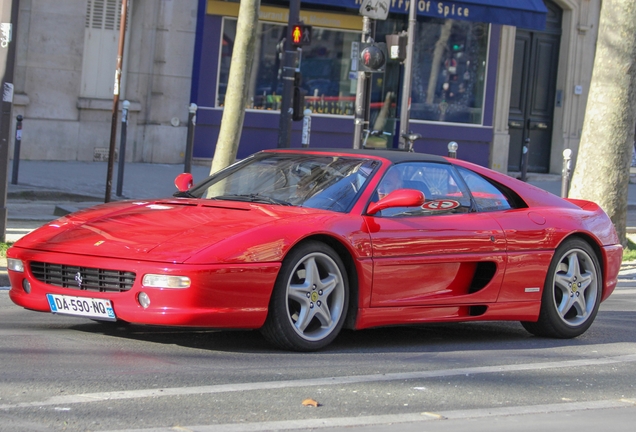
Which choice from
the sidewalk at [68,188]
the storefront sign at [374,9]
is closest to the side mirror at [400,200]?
the sidewalk at [68,188]

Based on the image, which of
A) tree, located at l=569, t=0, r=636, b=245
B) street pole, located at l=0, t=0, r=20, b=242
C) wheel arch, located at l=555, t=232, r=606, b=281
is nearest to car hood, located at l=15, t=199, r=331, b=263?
wheel arch, located at l=555, t=232, r=606, b=281

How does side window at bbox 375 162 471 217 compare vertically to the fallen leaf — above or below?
above

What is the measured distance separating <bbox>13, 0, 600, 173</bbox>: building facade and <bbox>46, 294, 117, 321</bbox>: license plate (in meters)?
13.9

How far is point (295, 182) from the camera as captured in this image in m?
7.35

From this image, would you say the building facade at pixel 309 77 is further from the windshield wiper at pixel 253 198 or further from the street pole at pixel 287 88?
the windshield wiper at pixel 253 198

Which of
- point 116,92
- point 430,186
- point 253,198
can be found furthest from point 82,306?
point 116,92

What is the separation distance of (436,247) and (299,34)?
30.8 ft

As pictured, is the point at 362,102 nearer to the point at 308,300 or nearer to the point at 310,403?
the point at 308,300

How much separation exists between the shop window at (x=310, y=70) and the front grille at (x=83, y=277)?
1584 centimetres

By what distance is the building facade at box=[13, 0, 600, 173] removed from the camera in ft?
66.5

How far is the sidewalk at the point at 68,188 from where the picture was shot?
14.2 m

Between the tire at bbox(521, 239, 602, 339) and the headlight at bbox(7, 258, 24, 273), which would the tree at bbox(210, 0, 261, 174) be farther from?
the headlight at bbox(7, 258, 24, 273)

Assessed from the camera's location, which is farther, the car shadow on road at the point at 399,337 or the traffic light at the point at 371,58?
the traffic light at the point at 371,58

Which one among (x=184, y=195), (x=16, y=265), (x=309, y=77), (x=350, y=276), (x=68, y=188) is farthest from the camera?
(x=309, y=77)
